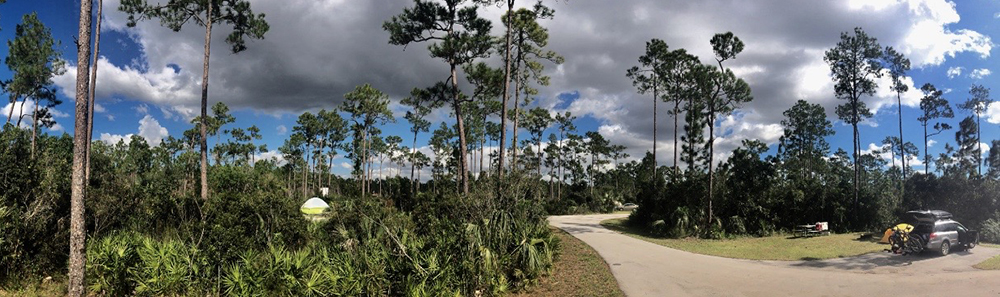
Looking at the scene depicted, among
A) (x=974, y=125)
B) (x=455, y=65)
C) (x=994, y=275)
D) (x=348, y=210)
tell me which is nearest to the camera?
(x=994, y=275)

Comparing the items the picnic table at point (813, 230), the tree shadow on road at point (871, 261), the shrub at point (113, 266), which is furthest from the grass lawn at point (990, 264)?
the shrub at point (113, 266)

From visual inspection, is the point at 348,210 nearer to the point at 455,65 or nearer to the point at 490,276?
the point at 490,276

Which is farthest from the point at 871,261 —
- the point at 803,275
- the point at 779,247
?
the point at 779,247

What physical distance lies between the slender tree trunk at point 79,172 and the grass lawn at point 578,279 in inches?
343

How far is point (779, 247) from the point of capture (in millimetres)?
17031

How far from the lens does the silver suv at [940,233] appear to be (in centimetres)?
1332

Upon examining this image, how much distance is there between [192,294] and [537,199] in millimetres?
9065

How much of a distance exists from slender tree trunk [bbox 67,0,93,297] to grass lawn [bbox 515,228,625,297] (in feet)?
28.6

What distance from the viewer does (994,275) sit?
10172mm

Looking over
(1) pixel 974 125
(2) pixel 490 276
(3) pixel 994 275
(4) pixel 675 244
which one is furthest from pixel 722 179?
(1) pixel 974 125

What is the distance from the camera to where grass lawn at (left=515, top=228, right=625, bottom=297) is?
9867mm

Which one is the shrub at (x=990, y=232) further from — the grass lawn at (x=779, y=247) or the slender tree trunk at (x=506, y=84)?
the slender tree trunk at (x=506, y=84)

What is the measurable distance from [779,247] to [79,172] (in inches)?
813

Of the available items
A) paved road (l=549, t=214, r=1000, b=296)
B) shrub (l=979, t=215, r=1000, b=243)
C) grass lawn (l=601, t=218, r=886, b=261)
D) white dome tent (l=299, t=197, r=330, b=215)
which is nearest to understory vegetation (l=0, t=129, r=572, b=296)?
paved road (l=549, t=214, r=1000, b=296)
